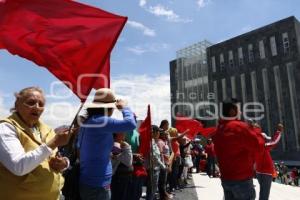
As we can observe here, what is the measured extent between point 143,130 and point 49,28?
3225mm

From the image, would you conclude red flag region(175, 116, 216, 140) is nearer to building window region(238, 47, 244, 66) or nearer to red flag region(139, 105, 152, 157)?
red flag region(139, 105, 152, 157)

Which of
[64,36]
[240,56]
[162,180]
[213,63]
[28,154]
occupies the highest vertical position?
[240,56]

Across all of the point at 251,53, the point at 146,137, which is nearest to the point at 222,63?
the point at 251,53

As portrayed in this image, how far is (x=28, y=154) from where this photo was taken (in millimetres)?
2115

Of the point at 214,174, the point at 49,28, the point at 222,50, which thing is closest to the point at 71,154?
the point at 49,28

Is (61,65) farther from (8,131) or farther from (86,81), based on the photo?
(8,131)

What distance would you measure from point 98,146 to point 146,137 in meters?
3.00

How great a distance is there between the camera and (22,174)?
2107 mm

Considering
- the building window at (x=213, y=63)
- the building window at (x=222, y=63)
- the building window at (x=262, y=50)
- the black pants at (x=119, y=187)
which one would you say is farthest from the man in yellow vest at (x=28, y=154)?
the building window at (x=213, y=63)

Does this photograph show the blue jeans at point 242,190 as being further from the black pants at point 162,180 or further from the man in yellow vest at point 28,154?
the black pants at point 162,180

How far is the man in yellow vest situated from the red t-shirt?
2044 mm

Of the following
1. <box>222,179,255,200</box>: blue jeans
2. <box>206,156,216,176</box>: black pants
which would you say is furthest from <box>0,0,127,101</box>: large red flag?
<box>206,156,216,176</box>: black pants

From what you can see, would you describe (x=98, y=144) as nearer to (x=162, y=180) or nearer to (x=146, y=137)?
(x=146, y=137)

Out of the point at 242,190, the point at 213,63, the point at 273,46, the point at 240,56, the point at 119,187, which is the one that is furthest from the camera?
the point at 213,63
